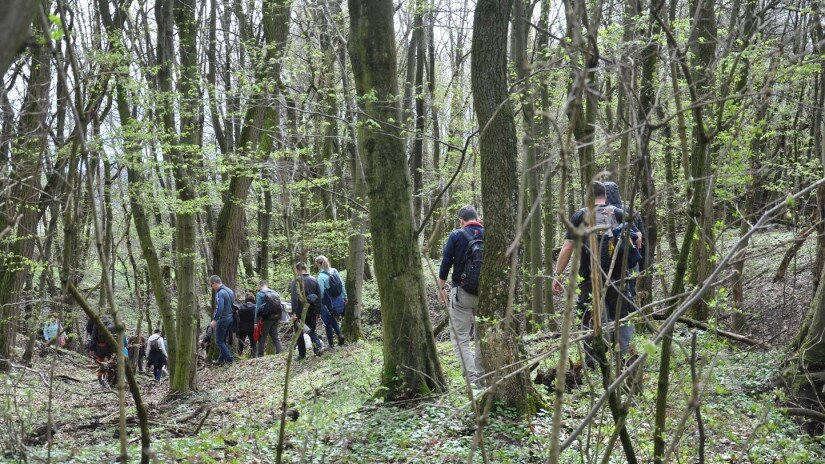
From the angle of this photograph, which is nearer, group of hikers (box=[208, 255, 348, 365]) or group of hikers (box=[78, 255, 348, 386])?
group of hikers (box=[78, 255, 348, 386])

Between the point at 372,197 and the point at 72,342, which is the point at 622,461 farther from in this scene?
the point at 72,342

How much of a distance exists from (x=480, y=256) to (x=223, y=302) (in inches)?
381

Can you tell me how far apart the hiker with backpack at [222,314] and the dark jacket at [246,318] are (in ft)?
2.96

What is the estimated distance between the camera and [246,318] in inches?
704

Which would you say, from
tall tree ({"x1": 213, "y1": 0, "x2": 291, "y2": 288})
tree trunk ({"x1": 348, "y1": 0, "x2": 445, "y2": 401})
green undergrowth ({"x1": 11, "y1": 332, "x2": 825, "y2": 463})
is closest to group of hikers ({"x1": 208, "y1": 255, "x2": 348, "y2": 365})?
tall tree ({"x1": 213, "y1": 0, "x2": 291, "y2": 288})

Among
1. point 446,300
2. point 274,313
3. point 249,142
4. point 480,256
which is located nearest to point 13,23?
point 446,300

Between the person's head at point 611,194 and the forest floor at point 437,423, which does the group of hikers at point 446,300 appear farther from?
the forest floor at point 437,423

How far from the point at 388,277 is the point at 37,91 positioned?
9.08 m

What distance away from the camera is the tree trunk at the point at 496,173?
6.17m

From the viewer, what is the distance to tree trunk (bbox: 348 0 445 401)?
669 centimetres

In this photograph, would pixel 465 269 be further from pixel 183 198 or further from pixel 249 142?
pixel 249 142

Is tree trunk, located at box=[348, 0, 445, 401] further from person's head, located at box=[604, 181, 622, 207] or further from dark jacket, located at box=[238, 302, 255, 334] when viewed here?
dark jacket, located at box=[238, 302, 255, 334]

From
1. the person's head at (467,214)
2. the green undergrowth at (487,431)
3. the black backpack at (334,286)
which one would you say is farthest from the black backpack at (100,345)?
the person's head at (467,214)

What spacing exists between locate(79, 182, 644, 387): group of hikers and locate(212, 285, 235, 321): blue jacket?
2 centimetres
